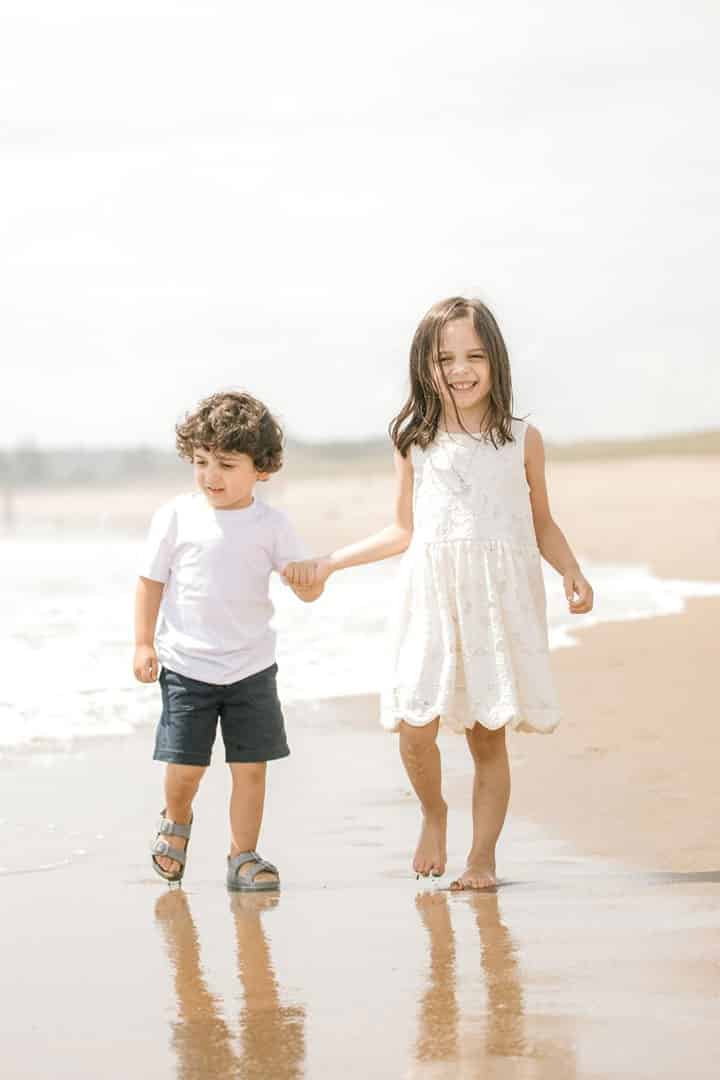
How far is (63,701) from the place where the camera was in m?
7.37

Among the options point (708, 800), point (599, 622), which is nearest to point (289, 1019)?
point (708, 800)

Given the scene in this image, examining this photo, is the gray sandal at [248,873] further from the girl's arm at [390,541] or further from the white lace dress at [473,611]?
the girl's arm at [390,541]

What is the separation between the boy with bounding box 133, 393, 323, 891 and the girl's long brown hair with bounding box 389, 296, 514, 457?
0.39 metres

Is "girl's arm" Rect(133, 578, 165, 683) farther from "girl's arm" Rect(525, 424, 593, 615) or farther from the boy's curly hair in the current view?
"girl's arm" Rect(525, 424, 593, 615)

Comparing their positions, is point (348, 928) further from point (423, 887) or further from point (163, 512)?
point (163, 512)

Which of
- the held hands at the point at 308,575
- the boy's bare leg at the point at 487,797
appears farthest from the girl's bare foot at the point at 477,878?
the held hands at the point at 308,575

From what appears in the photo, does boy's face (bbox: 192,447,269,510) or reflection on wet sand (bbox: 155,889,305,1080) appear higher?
boy's face (bbox: 192,447,269,510)

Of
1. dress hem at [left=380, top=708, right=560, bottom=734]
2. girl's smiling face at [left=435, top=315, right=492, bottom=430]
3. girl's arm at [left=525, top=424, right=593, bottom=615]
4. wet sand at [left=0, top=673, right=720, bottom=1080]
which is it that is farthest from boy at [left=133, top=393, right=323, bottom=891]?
girl's arm at [left=525, top=424, right=593, bottom=615]

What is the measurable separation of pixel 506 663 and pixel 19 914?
1.35 metres

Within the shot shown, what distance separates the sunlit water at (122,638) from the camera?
23.3 ft

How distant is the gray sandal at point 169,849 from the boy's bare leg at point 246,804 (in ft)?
0.42

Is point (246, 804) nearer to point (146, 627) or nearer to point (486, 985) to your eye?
point (146, 627)

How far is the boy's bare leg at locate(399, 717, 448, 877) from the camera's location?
427 cm

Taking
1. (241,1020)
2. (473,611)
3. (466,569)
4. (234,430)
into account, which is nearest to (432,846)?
(473,611)
